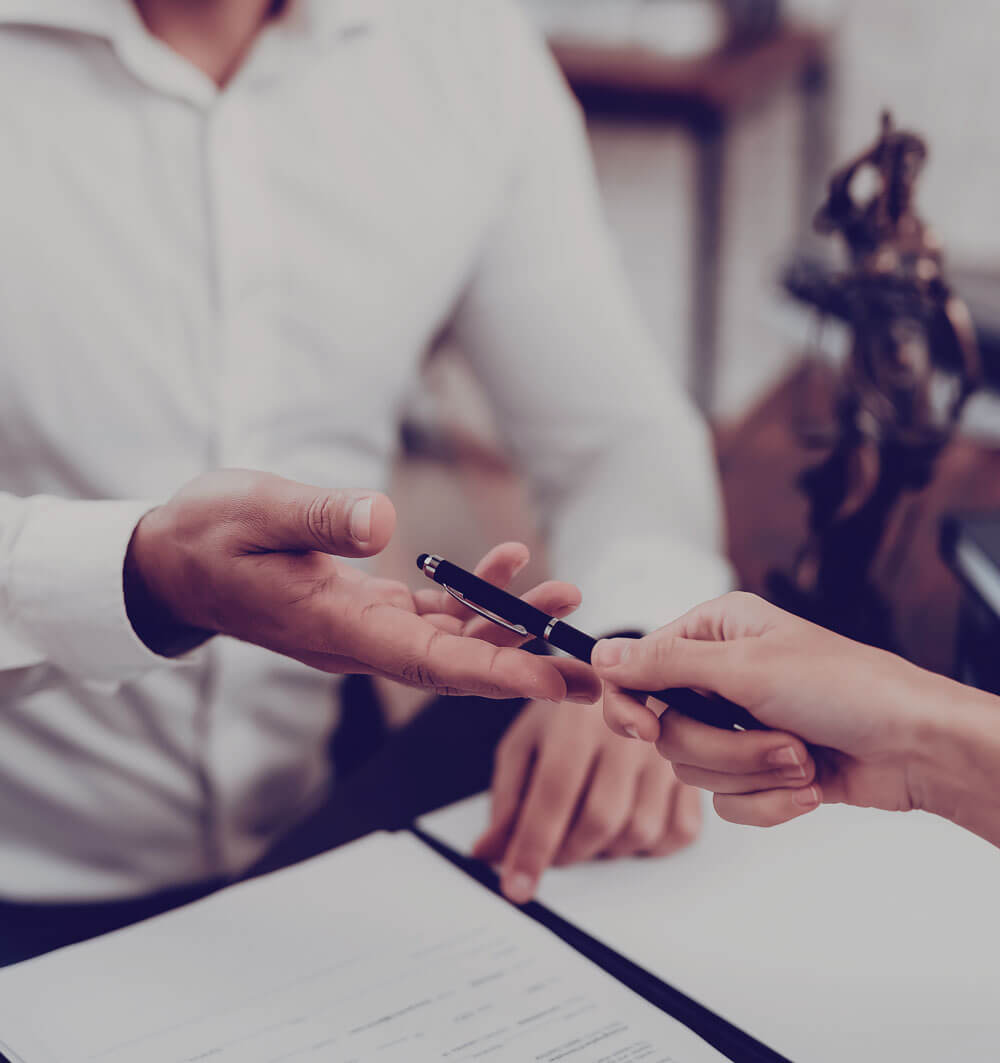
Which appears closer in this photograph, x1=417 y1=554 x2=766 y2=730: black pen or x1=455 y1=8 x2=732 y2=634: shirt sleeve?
x1=417 y1=554 x2=766 y2=730: black pen

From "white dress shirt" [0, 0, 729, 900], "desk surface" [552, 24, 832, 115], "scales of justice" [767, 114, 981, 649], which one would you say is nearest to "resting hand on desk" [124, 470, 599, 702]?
"white dress shirt" [0, 0, 729, 900]

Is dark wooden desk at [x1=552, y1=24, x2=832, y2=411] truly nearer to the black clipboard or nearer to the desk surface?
the desk surface

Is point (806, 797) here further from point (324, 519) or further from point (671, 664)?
point (324, 519)

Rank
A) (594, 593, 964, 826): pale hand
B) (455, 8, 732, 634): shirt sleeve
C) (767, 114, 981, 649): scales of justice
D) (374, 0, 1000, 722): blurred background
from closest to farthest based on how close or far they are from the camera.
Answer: (594, 593, 964, 826): pale hand
(767, 114, 981, 649): scales of justice
(455, 8, 732, 634): shirt sleeve
(374, 0, 1000, 722): blurred background

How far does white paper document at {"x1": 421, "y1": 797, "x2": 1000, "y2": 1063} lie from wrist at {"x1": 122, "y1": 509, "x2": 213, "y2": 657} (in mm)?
152

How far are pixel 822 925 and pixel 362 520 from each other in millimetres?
257

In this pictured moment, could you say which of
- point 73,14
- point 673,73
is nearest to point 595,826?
point 73,14

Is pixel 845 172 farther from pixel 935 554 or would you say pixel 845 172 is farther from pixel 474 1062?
pixel 474 1062

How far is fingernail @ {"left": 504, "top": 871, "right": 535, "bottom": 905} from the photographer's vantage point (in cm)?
45

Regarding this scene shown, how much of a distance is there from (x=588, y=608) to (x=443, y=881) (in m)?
0.25

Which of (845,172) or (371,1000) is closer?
(371,1000)

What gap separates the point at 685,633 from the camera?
40cm

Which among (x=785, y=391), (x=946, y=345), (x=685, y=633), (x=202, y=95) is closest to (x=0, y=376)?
(x=202, y=95)

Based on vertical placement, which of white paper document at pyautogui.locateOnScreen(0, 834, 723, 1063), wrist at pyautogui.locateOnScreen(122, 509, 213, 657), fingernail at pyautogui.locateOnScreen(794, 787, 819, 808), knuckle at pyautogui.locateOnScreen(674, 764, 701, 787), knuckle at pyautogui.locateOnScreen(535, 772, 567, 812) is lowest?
white paper document at pyautogui.locateOnScreen(0, 834, 723, 1063)
